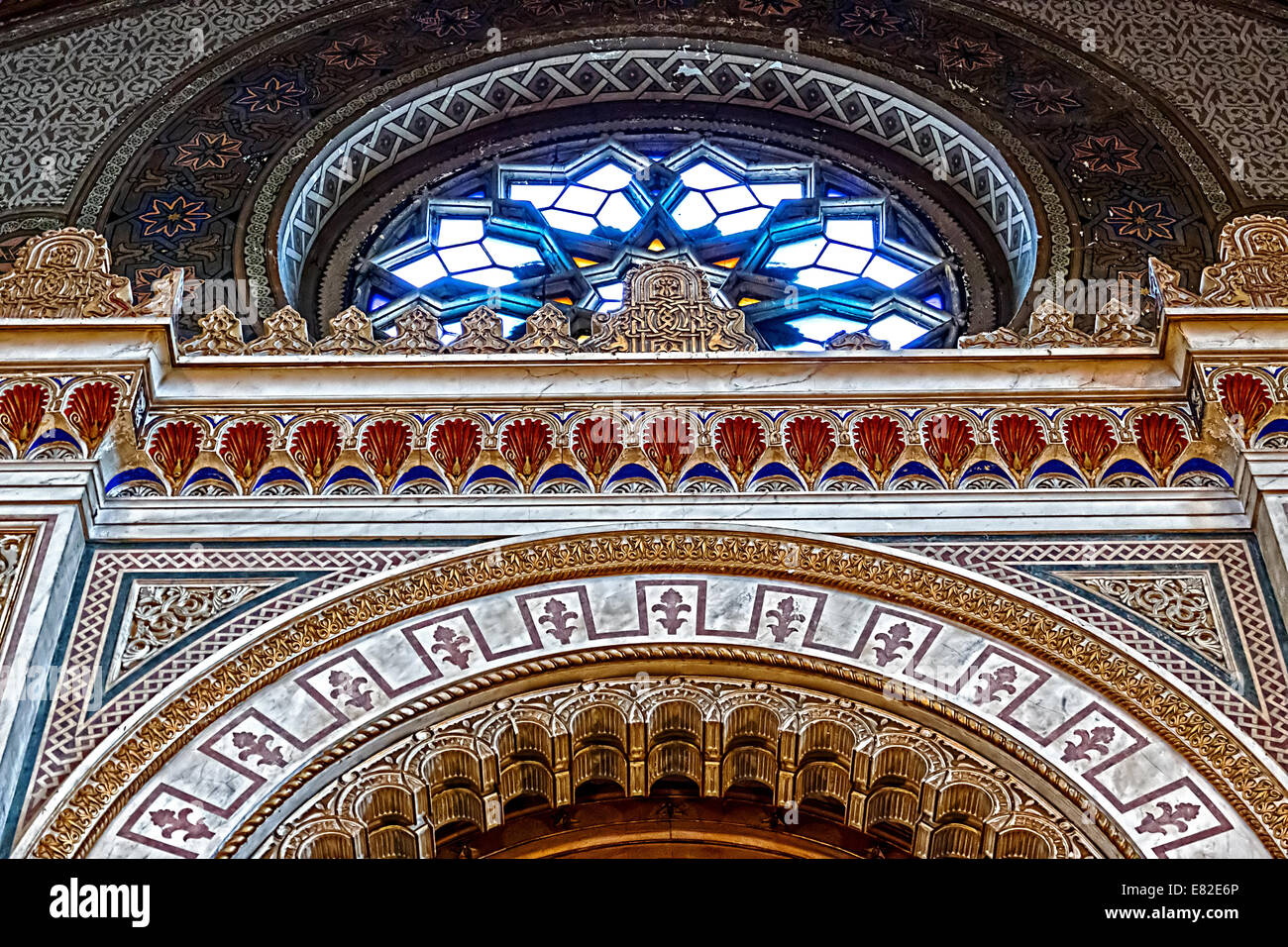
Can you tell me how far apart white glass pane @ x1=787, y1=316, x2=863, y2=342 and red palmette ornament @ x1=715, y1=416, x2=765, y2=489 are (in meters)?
1.91

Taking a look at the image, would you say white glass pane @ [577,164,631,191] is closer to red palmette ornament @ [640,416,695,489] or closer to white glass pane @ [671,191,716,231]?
white glass pane @ [671,191,716,231]

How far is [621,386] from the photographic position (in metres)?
8.49

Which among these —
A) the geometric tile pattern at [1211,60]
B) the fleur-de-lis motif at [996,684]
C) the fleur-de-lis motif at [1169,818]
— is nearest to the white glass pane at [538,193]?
the geometric tile pattern at [1211,60]

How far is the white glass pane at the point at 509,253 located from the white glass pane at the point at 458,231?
95mm

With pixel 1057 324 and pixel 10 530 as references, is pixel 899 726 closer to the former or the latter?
pixel 1057 324

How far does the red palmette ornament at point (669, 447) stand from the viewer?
8.23 metres

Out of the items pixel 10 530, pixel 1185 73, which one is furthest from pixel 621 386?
pixel 1185 73

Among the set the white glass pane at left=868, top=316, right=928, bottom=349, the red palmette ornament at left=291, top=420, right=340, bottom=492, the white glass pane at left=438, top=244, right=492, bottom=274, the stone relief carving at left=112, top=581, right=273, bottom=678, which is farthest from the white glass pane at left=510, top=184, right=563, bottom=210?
the stone relief carving at left=112, top=581, right=273, bottom=678

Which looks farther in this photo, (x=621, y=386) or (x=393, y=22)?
(x=393, y=22)

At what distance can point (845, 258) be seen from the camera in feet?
35.1

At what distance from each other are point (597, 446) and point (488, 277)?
2519mm

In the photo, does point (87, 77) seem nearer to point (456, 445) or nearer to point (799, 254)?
point (799, 254)

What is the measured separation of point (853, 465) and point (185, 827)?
113 inches

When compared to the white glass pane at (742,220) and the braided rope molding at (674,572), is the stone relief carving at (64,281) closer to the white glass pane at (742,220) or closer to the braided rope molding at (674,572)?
the braided rope molding at (674,572)
